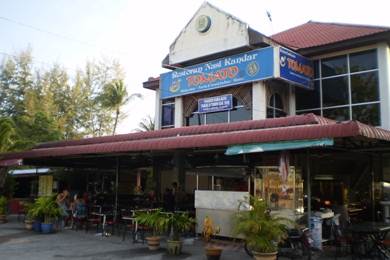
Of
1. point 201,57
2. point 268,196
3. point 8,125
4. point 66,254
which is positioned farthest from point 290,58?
point 8,125

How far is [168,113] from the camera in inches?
932

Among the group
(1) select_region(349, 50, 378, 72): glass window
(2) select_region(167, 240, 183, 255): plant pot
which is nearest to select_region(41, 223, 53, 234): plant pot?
(2) select_region(167, 240, 183, 255): plant pot

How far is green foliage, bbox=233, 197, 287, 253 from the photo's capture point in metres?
9.61

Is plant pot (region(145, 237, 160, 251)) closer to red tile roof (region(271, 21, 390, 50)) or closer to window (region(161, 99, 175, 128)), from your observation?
red tile roof (region(271, 21, 390, 50))

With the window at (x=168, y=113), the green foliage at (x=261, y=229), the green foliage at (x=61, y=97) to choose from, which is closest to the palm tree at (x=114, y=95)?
the green foliage at (x=61, y=97)

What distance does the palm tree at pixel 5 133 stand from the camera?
2128 centimetres

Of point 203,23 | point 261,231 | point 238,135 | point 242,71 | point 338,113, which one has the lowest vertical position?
point 261,231

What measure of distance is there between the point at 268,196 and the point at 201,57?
980 centimetres

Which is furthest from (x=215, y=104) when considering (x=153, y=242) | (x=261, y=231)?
(x=261, y=231)

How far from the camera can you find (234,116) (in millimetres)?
19875

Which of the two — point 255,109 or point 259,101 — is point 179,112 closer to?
point 255,109

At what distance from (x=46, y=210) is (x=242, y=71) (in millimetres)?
9399

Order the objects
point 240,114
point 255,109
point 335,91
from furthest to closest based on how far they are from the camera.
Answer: point 240,114 → point 335,91 → point 255,109

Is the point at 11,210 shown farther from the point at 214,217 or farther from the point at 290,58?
the point at 290,58
